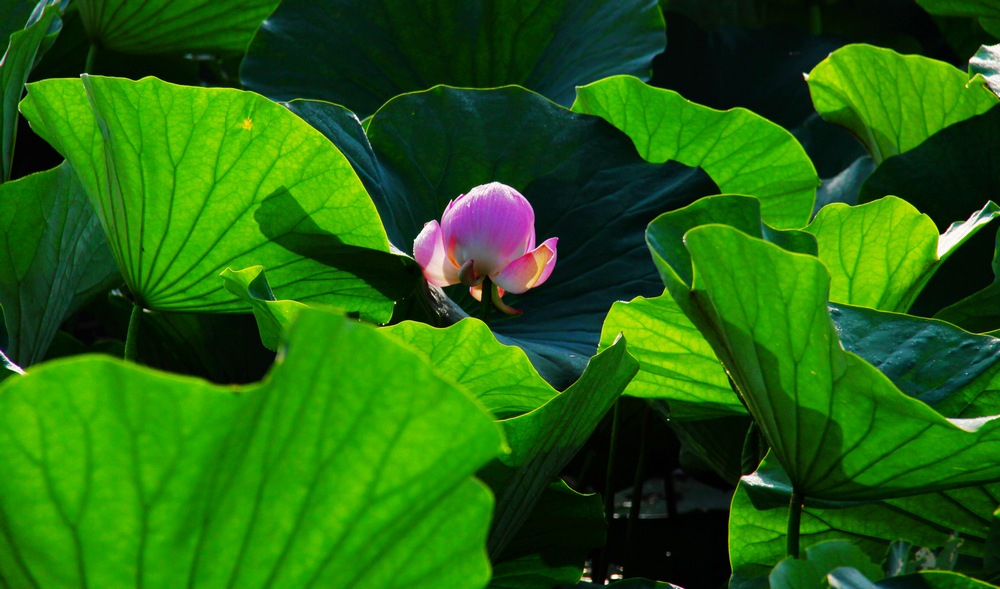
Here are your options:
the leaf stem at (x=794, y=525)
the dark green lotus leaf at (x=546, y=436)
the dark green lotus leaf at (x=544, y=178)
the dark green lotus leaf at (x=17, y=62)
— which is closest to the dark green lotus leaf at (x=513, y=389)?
the dark green lotus leaf at (x=546, y=436)

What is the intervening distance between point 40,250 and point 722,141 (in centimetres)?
61

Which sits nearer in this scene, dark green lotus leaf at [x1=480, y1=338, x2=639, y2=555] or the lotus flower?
dark green lotus leaf at [x1=480, y1=338, x2=639, y2=555]

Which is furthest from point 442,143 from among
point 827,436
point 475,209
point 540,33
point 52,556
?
point 52,556

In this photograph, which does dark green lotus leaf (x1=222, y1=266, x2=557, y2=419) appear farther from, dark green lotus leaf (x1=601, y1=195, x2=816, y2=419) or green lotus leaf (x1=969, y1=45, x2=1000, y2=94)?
green lotus leaf (x1=969, y1=45, x2=1000, y2=94)

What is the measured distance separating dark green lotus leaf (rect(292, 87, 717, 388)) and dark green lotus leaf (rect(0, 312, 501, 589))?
48 centimetres

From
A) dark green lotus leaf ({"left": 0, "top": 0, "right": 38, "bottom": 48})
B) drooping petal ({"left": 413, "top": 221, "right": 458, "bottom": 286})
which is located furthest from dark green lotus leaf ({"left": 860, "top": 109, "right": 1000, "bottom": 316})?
dark green lotus leaf ({"left": 0, "top": 0, "right": 38, "bottom": 48})

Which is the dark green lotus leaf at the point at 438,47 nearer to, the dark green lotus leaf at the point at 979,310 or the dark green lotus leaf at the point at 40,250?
the dark green lotus leaf at the point at 40,250

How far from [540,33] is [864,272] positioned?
0.66 meters

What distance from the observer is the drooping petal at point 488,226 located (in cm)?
71

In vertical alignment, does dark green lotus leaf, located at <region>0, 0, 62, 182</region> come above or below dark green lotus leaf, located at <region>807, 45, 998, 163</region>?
below

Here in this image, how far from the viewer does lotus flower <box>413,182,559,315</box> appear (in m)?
0.71

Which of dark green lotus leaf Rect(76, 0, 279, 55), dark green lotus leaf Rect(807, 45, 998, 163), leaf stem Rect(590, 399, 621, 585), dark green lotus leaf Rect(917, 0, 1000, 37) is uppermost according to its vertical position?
dark green lotus leaf Rect(917, 0, 1000, 37)

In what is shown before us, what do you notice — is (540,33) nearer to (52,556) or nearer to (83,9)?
(83,9)

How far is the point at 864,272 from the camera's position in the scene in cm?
65
